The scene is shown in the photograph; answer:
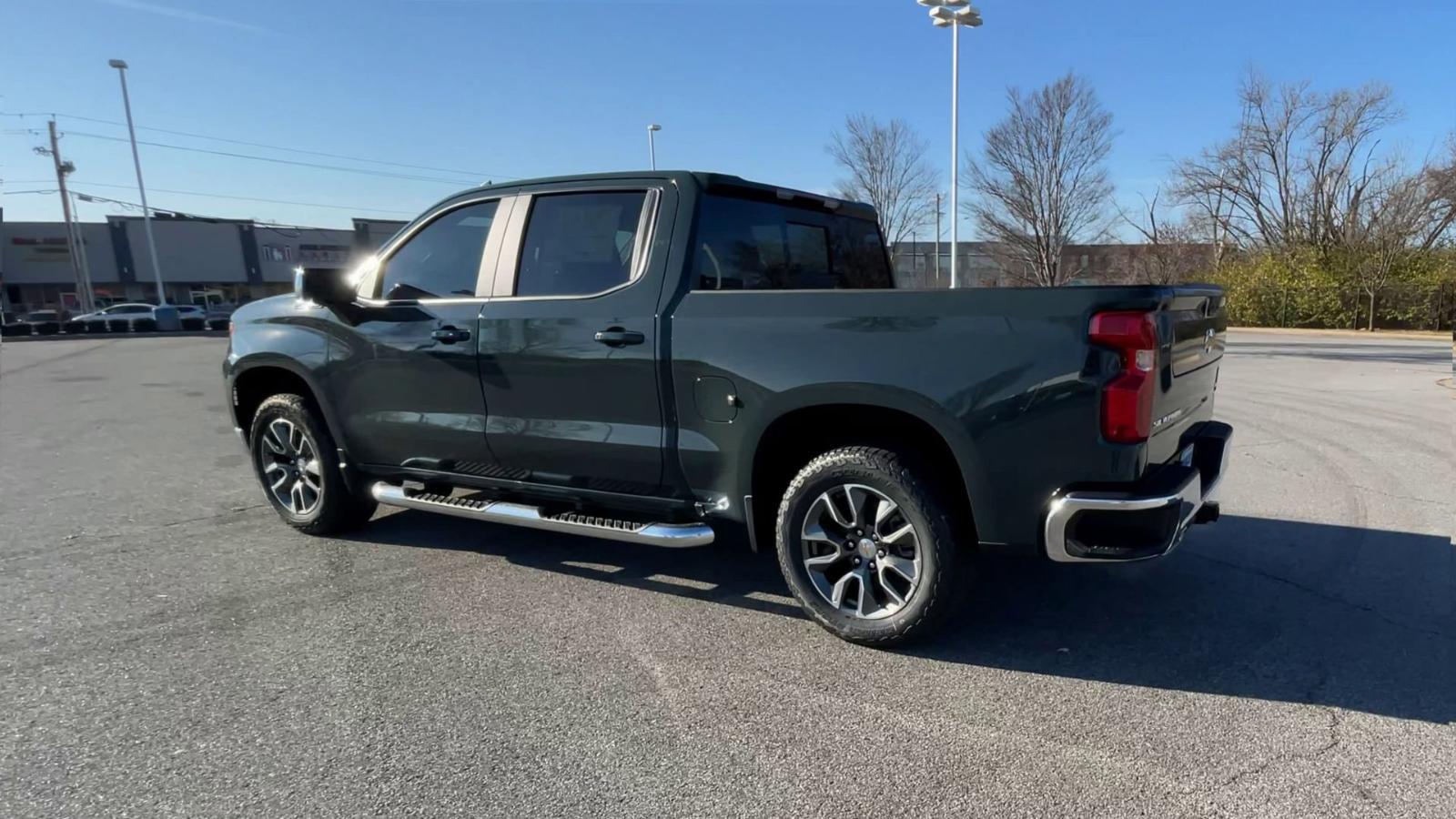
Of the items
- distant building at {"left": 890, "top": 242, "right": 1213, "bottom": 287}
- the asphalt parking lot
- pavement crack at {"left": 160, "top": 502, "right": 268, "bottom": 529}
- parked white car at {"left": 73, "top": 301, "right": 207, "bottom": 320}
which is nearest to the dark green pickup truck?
the asphalt parking lot

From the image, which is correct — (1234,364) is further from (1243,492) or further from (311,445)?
(311,445)

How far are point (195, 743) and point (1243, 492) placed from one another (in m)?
6.15

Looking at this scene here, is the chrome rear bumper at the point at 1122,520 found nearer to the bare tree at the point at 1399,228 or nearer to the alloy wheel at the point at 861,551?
the alloy wheel at the point at 861,551

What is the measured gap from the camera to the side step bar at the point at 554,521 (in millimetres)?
3488

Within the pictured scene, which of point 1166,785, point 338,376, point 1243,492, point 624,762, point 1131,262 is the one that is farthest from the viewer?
point 1131,262

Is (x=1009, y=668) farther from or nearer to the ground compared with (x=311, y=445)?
nearer to the ground

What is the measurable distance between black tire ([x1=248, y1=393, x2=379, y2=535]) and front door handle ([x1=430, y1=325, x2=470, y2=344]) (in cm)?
118

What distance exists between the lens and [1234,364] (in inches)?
598

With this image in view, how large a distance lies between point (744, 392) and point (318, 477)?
3.00 metres

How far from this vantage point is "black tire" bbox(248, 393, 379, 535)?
4711mm

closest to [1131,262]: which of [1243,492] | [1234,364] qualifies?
[1234,364]

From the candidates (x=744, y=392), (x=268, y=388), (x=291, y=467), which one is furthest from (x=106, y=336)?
(x=744, y=392)

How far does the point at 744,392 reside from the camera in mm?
3316

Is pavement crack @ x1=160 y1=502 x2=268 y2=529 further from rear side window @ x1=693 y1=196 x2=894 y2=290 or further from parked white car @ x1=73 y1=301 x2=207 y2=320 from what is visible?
parked white car @ x1=73 y1=301 x2=207 y2=320
